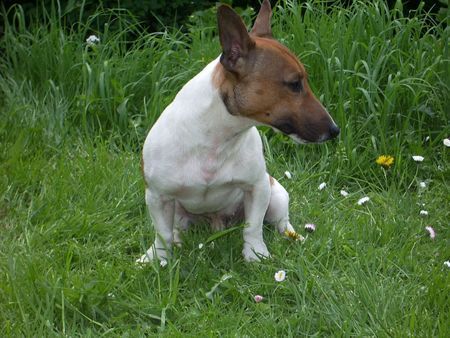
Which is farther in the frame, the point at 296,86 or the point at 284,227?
the point at 284,227

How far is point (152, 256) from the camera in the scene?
4148 mm

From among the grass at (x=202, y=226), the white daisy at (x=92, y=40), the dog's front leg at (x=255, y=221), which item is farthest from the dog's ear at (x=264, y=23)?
the white daisy at (x=92, y=40)

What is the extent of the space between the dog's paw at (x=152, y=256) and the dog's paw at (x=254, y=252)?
0.36 m

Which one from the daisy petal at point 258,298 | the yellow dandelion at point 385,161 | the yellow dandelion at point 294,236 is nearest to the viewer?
the daisy petal at point 258,298

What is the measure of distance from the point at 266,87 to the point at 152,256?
3.08ft

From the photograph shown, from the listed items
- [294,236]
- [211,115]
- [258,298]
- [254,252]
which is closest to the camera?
[258,298]

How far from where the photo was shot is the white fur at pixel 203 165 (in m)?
3.86

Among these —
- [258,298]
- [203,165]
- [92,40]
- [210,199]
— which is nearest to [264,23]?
[203,165]

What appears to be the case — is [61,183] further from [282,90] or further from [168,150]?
[282,90]

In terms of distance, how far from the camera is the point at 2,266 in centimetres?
395

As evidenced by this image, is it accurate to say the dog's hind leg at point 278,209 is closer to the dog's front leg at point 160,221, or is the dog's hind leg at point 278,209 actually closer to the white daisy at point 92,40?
the dog's front leg at point 160,221

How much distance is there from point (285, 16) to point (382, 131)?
109 cm

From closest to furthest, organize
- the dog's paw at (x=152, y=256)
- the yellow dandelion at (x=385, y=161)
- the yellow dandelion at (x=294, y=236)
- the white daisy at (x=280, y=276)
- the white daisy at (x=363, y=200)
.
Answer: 1. the white daisy at (x=280, y=276)
2. the dog's paw at (x=152, y=256)
3. the yellow dandelion at (x=294, y=236)
4. the white daisy at (x=363, y=200)
5. the yellow dandelion at (x=385, y=161)

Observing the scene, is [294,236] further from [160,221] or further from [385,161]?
[385,161]
